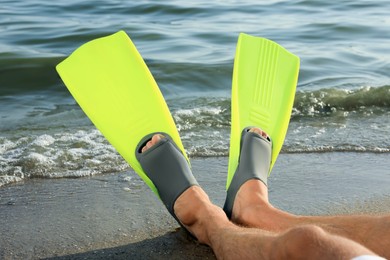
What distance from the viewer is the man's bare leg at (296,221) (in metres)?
1.90

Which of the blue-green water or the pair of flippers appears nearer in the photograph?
the pair of flippers

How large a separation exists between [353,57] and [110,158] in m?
3.20

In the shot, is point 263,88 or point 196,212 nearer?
point 196,212

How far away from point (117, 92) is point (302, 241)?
1.72 metres

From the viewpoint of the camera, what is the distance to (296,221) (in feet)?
7.27

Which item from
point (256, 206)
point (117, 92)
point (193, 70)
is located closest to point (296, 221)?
point (256, 206)

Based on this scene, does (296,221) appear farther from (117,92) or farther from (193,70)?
(193,70)

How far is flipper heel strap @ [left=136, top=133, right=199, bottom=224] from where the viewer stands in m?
2.53

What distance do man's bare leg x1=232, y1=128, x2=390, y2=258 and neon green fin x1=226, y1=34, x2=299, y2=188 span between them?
44cm

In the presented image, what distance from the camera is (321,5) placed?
28.8 feet

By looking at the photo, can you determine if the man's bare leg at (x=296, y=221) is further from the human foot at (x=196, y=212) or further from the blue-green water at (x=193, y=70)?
the blue-green water at (x=193, y=70)

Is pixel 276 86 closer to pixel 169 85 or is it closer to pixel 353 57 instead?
pixel 169 85

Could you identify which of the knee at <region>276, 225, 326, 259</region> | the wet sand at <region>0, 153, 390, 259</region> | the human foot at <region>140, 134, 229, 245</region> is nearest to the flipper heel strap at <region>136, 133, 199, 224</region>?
the human foot at <region>140, 134, 229, 245</region>

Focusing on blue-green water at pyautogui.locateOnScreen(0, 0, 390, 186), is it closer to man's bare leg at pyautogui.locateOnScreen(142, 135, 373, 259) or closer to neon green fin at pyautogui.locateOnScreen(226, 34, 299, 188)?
neon green fin at pyautogui.locateOnScreen(226, 34, 299, 188)
